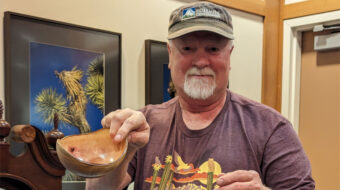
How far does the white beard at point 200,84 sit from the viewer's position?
0.95 metres

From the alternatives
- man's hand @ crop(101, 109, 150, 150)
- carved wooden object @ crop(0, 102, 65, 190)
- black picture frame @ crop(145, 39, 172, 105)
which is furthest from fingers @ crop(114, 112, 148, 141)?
black picture frame @ crop(145, 39, 172, 105)

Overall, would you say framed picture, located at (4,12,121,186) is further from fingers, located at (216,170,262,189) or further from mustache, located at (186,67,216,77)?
fingers, located at (216,170,262,189)

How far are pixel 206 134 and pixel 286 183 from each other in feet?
0.77

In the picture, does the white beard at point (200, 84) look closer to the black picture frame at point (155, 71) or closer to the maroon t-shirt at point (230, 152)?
the maroon t-shirt at point (230, 152)

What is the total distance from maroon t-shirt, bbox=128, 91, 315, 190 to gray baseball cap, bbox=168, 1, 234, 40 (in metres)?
0.21

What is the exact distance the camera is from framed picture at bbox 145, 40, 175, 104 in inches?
66.6

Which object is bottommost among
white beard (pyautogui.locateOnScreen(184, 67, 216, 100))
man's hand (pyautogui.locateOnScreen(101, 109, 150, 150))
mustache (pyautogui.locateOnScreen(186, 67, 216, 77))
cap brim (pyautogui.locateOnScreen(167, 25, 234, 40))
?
man's hand (pyautogui.locateOnScreen(101, 109, 150, 150))

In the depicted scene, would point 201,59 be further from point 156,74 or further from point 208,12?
point 156,74

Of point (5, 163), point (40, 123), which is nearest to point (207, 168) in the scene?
point (5, 163)

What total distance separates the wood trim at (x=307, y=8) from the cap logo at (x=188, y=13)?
5.14 ft

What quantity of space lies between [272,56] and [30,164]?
1872 mm

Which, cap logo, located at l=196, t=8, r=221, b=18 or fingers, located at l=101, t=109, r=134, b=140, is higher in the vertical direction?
cap logo, located at l=196, t=8, r=221, b=18

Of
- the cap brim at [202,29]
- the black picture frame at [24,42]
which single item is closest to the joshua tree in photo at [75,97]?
the black picture frame at [24,42]

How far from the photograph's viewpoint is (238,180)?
2.46ft
